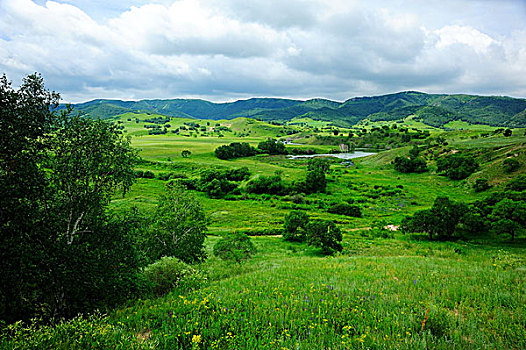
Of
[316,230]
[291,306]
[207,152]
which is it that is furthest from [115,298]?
[207,152]

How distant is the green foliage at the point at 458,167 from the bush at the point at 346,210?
4686 cm

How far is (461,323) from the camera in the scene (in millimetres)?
7445

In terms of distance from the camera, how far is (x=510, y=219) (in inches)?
1398

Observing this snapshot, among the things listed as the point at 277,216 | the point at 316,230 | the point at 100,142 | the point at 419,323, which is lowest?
the point at 277,216

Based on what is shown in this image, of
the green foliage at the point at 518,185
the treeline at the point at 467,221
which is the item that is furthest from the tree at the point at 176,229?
the green foliage at the point at 518,185

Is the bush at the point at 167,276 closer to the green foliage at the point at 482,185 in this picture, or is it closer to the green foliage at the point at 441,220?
the green foliage at the point at 441,220

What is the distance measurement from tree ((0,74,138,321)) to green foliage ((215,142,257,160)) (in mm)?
159569

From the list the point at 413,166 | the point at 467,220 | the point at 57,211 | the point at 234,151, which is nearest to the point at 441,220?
the point at 467,220

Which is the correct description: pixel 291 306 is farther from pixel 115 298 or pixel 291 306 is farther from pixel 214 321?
pixel 115 298

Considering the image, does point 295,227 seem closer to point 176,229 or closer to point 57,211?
point 176,229

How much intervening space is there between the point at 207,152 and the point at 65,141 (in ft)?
554

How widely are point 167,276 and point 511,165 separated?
3902 inches

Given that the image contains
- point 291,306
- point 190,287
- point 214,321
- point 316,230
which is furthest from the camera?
point 316,230

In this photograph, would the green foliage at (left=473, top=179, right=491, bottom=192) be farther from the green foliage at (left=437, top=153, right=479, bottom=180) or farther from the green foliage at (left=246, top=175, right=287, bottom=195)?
the green foliage at (left=246, top=175, right=287, bottom=195)
